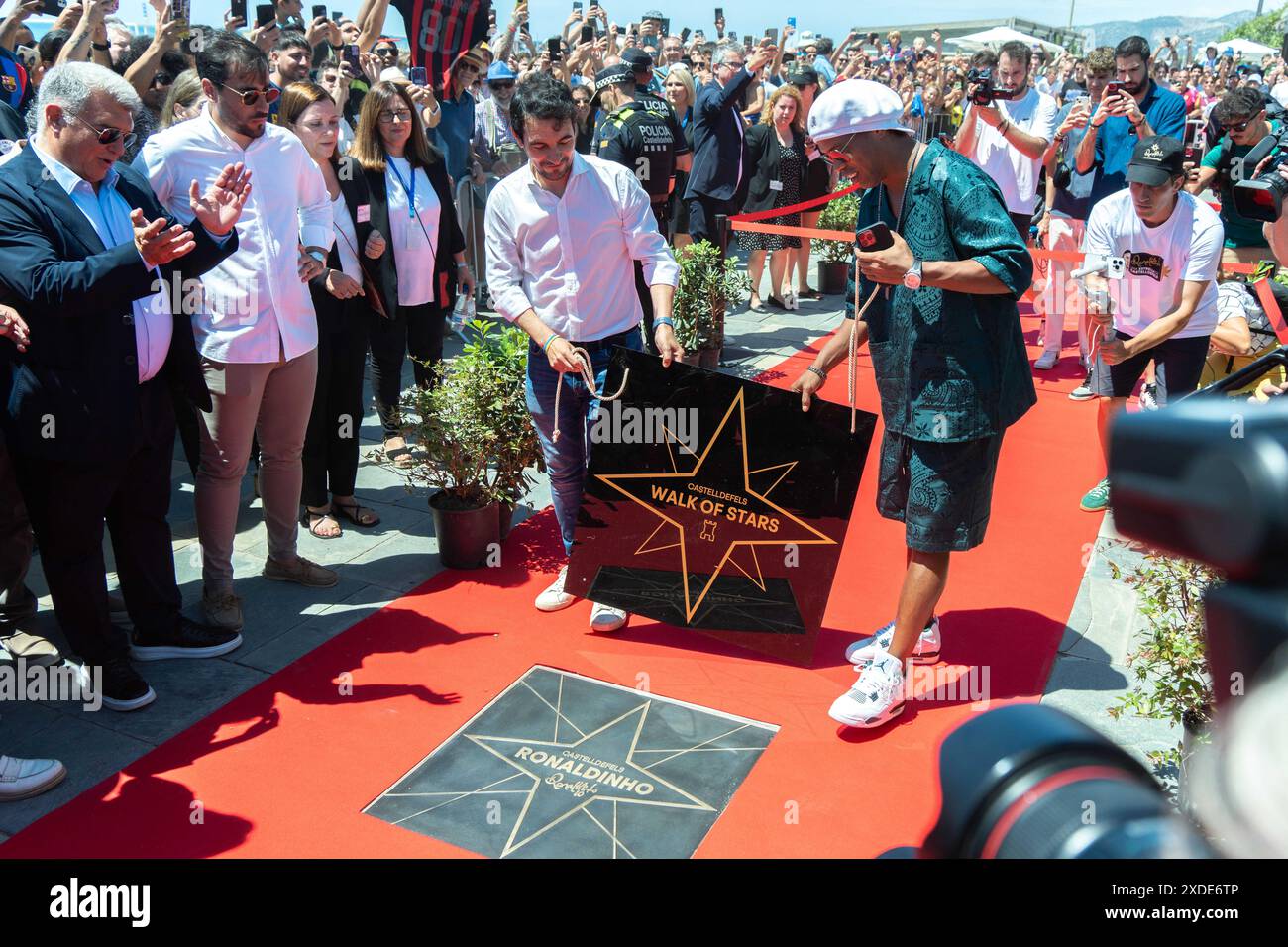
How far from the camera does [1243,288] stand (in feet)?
18.3

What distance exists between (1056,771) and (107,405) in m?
3.23

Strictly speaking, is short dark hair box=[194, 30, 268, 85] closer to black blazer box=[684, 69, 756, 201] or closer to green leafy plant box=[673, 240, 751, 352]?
green leafy plant box=[673, 240, 751, 352]

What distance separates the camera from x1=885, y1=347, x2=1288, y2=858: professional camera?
30.8 inches

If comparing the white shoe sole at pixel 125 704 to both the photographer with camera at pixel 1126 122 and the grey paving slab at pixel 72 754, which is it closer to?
the grey paving slab at pixel 72 754

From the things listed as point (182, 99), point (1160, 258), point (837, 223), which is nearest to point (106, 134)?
point (182, 99)

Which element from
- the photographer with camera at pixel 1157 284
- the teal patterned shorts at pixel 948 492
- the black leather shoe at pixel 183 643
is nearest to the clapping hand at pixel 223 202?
the black leather shoe at pixel 183 643

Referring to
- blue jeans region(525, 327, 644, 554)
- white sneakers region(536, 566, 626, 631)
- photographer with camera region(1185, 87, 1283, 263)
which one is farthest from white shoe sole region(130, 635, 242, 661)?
photographer with camera region(1185, 87, 1283, 263)

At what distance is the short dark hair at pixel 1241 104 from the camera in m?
6.85

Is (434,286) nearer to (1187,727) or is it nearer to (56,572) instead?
(56,572)

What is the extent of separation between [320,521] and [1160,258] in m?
4.21

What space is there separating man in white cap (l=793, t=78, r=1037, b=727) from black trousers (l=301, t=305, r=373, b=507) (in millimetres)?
2397

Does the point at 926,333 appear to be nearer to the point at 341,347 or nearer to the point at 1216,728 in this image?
the point at 1216,728

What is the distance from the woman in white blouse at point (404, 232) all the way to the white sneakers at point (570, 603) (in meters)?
1.01
